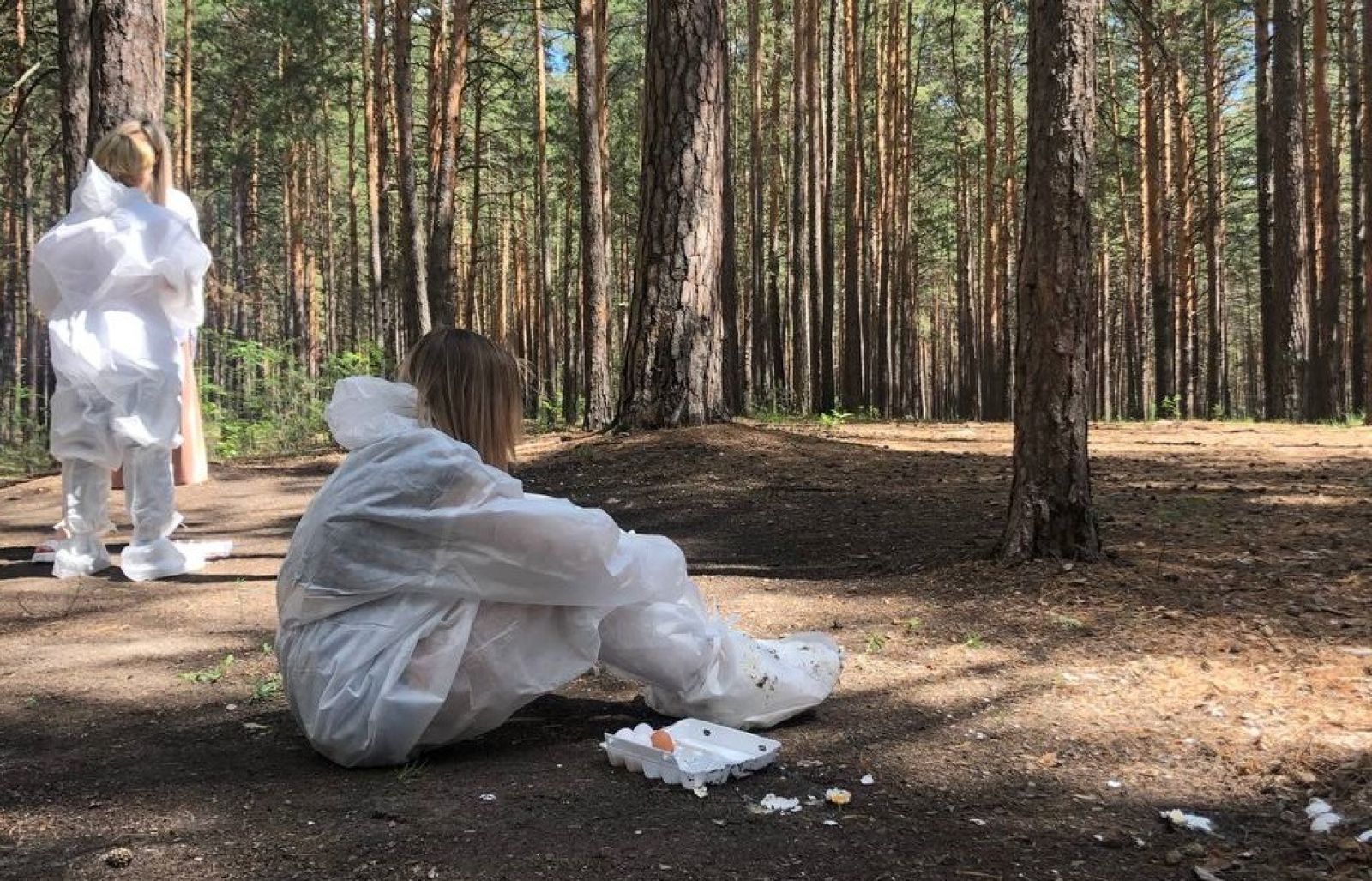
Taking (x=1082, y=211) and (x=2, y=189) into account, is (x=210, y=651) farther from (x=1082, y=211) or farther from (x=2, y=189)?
(x=2, y=189)

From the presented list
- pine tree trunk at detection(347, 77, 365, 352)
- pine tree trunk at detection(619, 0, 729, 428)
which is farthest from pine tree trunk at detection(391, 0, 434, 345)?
pine tree trunk at detection(619, 0, 729, 428)

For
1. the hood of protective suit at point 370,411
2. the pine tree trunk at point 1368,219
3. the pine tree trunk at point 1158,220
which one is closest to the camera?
the hood of protective suit at point 370,411

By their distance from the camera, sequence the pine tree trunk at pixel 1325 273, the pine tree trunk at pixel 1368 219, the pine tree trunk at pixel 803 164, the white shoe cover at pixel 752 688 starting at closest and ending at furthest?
the white shoe cover at pixel 752 688, the pine tree trunk at pixel 1368 219, the pine tree trunk at pixel 1325 273, the pine tree trunk at pixel 803 164

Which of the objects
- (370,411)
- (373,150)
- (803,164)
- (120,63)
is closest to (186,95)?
(373,150)

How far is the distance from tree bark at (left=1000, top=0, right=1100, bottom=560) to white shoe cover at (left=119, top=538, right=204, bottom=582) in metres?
4.29

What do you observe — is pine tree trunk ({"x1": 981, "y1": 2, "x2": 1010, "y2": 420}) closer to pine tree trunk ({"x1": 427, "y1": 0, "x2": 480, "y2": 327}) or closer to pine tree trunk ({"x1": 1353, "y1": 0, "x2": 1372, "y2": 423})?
pine tree trunk ({"x1": 1353, "y1": 0, "x2": 1372, "y2": 423})

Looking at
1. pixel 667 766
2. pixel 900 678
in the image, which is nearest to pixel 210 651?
pixel 667 766

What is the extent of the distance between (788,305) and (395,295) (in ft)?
39.7

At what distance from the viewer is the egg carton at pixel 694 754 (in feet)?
8.39

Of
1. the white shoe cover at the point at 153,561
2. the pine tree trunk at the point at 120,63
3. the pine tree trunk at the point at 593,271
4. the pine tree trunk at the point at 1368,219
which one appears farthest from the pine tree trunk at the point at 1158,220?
the white shoe cover at the point at 153,561

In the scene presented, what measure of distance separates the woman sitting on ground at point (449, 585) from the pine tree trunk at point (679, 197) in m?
5.42

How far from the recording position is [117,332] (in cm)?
482

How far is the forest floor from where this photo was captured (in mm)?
2197

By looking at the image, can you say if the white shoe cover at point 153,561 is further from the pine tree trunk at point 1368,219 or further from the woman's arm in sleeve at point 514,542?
the pine tree trunk at point 1368,219
